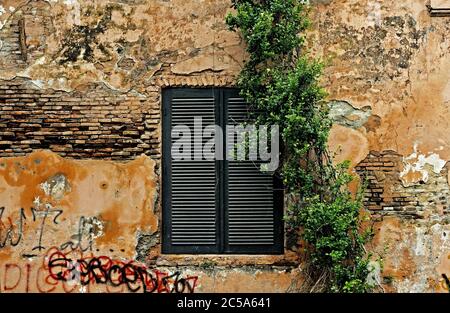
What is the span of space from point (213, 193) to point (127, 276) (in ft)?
4.40

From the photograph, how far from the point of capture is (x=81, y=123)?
27.9 ft

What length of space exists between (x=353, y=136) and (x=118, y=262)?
2994 mm

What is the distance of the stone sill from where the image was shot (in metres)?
8.38

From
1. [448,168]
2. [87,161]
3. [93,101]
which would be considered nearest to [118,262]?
[87,161]

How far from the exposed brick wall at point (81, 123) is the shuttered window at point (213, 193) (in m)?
0.26

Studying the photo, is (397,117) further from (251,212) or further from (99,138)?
(99,138)

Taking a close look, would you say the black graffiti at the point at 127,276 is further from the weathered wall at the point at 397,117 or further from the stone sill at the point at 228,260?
the weathered wall at the point at 397,117

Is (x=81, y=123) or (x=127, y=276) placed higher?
(x=81, y=123)

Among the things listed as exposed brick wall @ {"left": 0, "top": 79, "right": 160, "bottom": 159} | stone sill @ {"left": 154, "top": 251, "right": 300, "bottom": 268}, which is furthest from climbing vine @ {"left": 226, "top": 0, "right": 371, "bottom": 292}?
exposed brick wall @ {"left": 0, "top": 79, "right": 160, "bottom": 159}

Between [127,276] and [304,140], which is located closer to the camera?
[304,140]

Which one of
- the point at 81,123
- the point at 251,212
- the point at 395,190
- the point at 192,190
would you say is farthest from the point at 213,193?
the point at 395,190

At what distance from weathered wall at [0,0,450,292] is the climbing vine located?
323 millimetres

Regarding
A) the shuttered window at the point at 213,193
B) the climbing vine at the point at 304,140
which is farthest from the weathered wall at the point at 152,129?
the climbing vine at the point at 304,140

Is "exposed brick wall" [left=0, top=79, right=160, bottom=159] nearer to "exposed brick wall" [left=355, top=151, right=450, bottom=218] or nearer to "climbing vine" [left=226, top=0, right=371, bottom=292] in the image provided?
"climbing vine" [left=226, top=0, right=371, bottom=292]
